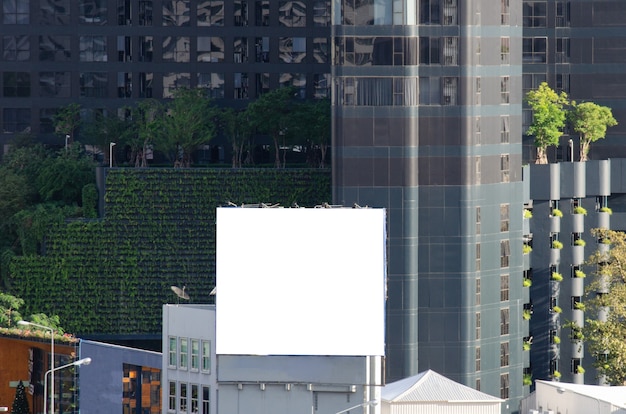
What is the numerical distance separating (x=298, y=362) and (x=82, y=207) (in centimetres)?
4285

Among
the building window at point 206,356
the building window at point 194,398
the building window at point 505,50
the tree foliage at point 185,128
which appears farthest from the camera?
the tree foliage at point 185,128

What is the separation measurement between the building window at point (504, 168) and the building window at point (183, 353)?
101ft

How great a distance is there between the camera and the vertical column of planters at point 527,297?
179 meters

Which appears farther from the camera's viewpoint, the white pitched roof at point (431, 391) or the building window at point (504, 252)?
the building window at point (504, 252)

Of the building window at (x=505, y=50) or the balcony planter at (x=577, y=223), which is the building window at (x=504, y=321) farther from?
→ the building window at (x=505, y=50)

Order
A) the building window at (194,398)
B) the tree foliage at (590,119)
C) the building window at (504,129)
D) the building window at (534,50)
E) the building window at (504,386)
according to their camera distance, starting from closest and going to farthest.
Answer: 1. the building window at (194,398)
2. the building window at (504,129)
3. the building window at (504,386)
4. the tree foliage at (590,119)
5. the building window at (534,50)

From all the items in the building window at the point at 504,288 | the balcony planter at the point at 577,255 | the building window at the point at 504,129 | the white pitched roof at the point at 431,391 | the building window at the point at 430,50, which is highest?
the building window at the point at 430,50

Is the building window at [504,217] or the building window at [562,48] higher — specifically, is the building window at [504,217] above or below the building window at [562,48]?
below

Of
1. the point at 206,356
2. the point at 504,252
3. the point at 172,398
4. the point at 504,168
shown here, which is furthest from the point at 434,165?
the point at 172,398

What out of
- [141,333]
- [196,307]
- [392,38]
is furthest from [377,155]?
[141,333]

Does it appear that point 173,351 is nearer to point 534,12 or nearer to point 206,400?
point 206,400

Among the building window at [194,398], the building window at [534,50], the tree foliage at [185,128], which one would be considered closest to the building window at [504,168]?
the building window at [534,50]

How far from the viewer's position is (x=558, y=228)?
7308 inches

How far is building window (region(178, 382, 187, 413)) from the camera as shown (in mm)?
156625
